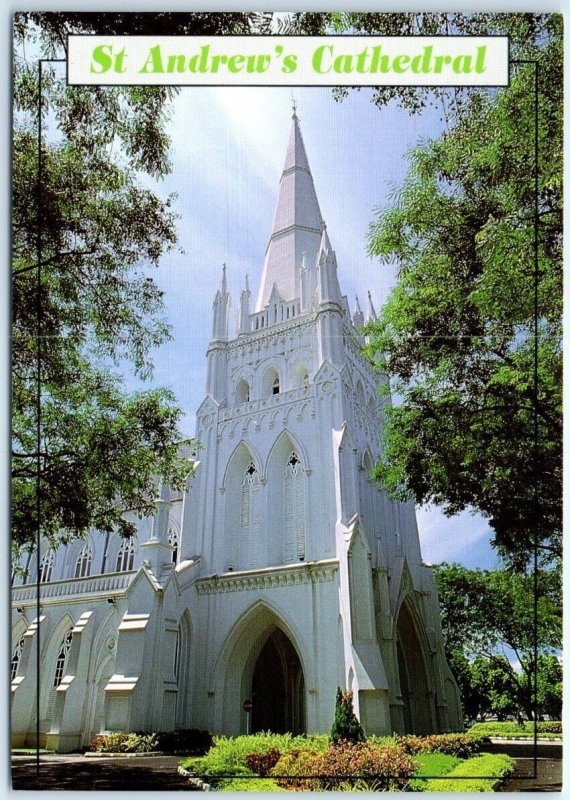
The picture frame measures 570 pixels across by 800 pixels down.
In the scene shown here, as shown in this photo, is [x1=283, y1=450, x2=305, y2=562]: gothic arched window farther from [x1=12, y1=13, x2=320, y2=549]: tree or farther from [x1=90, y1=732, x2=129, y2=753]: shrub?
[x1=90, y1=732, x2=129, y2=753]: shrub

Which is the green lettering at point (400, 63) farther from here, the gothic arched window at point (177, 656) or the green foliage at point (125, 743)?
the green foliage at point (125, 743)

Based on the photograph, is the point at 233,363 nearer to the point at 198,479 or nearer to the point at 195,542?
the point at 198,479

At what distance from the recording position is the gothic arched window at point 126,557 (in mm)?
10984

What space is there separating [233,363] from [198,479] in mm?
1821

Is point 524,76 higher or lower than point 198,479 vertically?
higher

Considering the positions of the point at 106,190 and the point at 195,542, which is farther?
the point at 195,542

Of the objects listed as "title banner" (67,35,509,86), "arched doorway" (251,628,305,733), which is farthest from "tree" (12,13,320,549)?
"arched doorway" (251,628,305,733)

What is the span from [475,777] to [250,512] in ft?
15.8

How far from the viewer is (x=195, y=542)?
9.52 metres

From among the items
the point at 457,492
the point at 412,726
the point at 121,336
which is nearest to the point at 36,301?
the point at 121,336

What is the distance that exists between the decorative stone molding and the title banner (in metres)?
6.04

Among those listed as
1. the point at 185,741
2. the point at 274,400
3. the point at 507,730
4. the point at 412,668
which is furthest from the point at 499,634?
the point at 274,400

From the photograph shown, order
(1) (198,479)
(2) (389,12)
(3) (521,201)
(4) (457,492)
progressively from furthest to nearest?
(1) (198,479), (4) (457,492), (3) (521,201), (2) (389,12)

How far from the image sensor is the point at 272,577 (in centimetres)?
925
